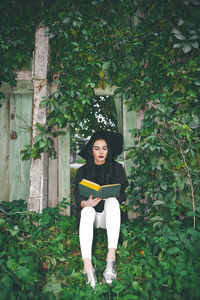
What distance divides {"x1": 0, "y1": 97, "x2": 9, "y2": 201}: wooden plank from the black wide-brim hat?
116 cm

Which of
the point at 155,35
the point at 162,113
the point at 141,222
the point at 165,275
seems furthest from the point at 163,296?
the point at 155,35

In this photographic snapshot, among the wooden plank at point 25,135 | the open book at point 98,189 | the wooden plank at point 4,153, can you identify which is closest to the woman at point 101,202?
the open book at point 98,189

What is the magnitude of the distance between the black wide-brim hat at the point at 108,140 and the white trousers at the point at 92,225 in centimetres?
64

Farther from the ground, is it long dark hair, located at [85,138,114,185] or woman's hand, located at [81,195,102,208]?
long dark hair, located at [85,138,114,185]

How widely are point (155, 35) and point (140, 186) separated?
1651 millimetres

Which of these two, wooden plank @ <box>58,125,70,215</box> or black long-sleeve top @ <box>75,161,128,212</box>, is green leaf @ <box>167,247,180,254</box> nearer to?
black long-sleeve top @ <box>75,161,128,212</box>

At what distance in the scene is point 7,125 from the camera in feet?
9.09

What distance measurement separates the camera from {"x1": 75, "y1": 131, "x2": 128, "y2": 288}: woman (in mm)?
1821

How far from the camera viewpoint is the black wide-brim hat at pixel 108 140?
2.32m

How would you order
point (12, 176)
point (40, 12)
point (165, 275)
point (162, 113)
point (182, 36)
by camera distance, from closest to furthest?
point (165, 275) < point (182, 36) < point (162, 113) < point (40, 12) < point (12, 176)

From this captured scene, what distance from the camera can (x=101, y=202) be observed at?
2.25 metres

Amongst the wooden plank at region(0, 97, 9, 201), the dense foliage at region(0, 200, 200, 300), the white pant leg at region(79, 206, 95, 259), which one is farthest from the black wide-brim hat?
the wooden plank at region(0, 97, 9, 201)

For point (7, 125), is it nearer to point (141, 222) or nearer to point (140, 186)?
point (140, 186)

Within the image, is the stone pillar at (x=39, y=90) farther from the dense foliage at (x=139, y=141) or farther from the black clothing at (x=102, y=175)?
the black clothing at (x=102, y=175)
